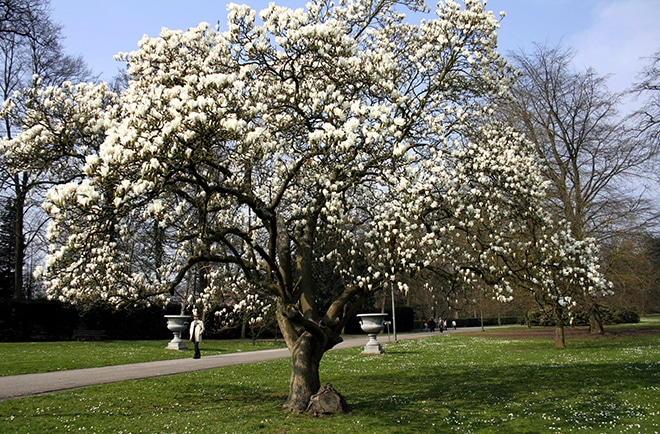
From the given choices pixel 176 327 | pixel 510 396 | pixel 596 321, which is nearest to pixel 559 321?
pixel 596 321

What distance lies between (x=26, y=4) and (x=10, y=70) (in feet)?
36.8

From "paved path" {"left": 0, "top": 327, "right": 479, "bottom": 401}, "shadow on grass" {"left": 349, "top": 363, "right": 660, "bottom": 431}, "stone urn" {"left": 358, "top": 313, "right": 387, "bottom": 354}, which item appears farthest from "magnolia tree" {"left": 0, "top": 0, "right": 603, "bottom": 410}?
"stone urn" {"left": 358, "top": 313, "right": 387, "bottom": 354}

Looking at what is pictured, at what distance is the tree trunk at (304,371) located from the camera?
844cm

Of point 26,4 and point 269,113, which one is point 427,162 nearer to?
point 269,113

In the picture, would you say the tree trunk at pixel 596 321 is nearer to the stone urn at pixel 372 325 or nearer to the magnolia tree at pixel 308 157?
the stone urn at pixel 372 325

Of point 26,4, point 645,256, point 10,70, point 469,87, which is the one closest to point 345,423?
point 469,87

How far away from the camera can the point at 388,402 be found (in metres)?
9.25

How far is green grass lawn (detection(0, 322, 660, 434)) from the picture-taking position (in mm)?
7309

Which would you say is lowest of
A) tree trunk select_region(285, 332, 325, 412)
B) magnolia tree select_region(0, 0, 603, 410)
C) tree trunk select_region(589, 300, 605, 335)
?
tree trunk select_region(589, 300, 605, 335)

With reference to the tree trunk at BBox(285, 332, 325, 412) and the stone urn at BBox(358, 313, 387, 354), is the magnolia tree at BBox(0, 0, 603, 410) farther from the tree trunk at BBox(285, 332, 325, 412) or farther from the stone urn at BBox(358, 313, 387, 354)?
the stone urn at BBox(358, 313, 387, 354)

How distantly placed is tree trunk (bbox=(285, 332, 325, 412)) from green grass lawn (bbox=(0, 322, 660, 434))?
0.32m

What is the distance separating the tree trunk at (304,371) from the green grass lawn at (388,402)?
32 centimetres

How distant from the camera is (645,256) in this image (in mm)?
25750

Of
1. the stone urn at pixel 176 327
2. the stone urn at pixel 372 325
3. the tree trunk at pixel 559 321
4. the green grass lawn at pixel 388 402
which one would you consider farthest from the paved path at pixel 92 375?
the tree trunk at pixel 559 321
